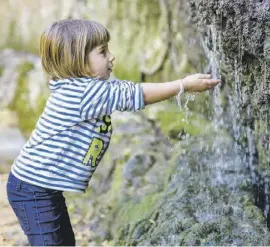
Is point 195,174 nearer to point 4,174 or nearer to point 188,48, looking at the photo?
point 188,48

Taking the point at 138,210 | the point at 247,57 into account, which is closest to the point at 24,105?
the point at 138,210


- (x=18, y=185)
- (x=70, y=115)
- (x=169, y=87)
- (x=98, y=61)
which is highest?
(x=98, y=61)

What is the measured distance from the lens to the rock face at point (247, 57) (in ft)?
10.1

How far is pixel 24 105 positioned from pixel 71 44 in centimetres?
499

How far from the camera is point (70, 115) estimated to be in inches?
105

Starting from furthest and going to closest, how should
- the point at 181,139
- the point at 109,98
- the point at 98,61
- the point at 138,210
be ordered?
the point at 181,139, the point at 138,210, the point at 98,61, the point at 109,98

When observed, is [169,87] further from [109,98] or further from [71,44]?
[71,44]

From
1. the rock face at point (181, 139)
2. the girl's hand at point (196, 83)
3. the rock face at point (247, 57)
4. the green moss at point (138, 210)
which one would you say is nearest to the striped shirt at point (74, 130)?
the girl's hand at point (196, 83)

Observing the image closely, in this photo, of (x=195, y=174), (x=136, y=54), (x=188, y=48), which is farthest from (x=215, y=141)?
(x=136, y=54)

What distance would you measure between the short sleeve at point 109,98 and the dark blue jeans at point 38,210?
0.42m

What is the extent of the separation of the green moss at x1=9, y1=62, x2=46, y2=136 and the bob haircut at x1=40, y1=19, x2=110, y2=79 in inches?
182

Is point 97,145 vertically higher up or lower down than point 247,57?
lower down

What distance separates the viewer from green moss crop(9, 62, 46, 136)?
7375mm

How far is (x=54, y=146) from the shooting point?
8.90 ft
